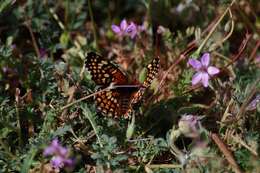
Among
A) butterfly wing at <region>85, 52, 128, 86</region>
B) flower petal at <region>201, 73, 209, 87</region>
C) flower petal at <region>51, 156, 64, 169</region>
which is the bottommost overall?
flower petal at <region>51, 156, 64, 169</region>

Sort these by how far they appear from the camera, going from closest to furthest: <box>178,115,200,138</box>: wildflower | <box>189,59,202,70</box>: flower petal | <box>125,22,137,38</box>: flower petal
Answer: <box>178,115,200,138</box>: wildflower < <box>189,59,202,70</box>: flower petal < <box>125,22,137,38</box>: flower petal

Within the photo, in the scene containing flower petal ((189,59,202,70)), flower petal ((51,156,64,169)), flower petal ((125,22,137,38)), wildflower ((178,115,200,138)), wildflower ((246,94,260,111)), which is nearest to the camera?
wildflower ((178,115,200,138))

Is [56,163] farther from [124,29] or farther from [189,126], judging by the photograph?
[124,29]

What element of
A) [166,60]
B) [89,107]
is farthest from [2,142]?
[166,60]

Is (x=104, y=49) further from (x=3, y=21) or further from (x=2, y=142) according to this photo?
(x=2, y=142)

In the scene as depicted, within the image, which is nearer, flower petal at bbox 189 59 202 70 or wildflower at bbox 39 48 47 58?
flower petal at bbox 189 59 202 70

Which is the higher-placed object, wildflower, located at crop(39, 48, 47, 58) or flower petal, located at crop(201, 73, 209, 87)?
wildflower, located at crop(39, 48, 47, 58)

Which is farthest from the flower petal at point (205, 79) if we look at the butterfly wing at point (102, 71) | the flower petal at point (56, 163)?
the flower petal at point (56, 163)

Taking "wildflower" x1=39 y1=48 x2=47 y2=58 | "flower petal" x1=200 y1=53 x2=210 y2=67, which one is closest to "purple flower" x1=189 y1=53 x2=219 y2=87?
"flower petal" x1=200 y1=53 x2=210 y2=67

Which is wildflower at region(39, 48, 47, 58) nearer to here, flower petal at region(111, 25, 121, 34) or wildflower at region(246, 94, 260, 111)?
flower petal at region(111, 25, 121, 34)
